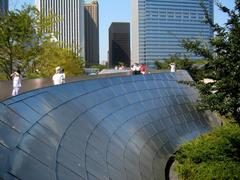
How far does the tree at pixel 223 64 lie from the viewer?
1184cm

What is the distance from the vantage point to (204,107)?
12812 mm

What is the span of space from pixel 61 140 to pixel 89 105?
366 cm

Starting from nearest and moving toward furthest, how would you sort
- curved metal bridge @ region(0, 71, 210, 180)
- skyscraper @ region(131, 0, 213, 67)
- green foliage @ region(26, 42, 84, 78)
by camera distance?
curved metal bridge @ region(0, 71, 210, 180)
green foliage @ region(26, 42, 84, 78)
skyscraper @ region(131, 0, 213, 67)

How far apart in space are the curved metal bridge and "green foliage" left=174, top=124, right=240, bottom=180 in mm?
784

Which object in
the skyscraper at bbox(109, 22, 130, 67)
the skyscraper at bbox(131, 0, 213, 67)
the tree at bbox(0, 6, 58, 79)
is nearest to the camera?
the tree at bbox(0, 6, 58, 79)

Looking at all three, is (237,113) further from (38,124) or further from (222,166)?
(38,124)

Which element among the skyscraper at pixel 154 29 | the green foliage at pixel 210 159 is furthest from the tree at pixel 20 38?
the skyscraper at pixel 154 29

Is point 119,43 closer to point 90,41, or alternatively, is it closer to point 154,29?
point 90,41

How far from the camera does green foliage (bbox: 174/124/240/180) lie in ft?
44.3

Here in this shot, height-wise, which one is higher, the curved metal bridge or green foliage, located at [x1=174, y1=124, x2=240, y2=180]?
the curved metal bridge

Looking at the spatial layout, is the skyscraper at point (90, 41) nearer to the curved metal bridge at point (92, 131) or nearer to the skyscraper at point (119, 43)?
the skyscraper at point (119, 43)

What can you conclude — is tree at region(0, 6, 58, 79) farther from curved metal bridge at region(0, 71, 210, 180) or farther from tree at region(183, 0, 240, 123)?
tree at region(183, 0, 240, 123)

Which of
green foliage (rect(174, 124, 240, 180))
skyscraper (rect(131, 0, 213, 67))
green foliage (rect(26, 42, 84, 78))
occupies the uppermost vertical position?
skyscraper (rect(131, 0, 213, 67))

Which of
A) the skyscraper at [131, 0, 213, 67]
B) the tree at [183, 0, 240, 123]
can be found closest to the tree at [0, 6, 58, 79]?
the tree at [183, 0, 240, 123]
